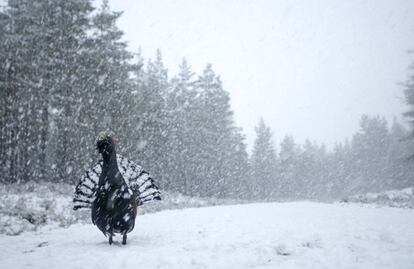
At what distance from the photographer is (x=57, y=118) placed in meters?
21.1

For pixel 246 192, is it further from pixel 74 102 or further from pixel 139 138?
pixel 74 102

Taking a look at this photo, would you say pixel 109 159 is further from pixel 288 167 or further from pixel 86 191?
pixel 288 167

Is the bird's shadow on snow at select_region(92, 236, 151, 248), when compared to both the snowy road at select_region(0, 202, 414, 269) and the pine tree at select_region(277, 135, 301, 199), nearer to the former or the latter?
the snowy road at select_region(0, 202, 414, 269)

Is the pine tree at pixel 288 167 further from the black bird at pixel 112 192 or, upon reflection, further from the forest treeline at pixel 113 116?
the black bird at pixel 112 192

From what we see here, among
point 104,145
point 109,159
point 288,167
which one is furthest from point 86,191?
point 288,167

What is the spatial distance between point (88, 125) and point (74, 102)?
1.89 metres

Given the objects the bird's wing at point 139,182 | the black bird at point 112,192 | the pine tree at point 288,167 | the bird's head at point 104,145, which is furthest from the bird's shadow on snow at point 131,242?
the pine tree at point 288,167

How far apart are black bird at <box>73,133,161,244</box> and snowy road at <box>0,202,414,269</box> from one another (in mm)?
548

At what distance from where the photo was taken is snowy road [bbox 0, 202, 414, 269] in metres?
5.68

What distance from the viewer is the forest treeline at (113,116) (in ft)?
67.2

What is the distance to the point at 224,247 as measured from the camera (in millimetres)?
6875

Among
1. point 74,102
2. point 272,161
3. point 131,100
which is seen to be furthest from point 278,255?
point 272,161

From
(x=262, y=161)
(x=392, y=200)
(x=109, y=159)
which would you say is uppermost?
(x=262, y=161)

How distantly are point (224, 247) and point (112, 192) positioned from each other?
252 cm
